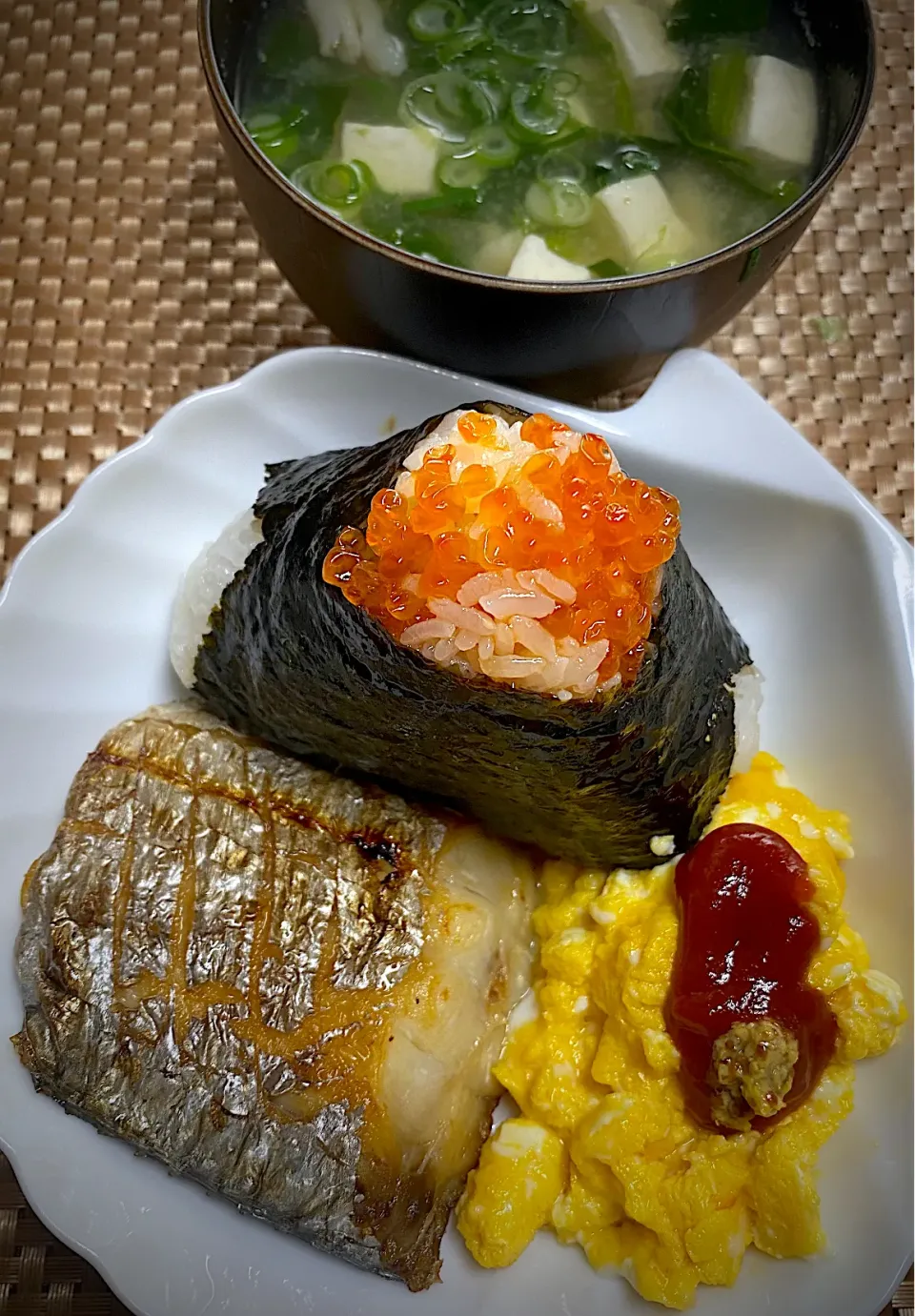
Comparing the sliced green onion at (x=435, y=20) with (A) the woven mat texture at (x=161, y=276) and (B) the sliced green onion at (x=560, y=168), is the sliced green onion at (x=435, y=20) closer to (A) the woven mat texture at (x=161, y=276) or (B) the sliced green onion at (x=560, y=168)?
(B) the sliced green onion at (x=560, y=168)

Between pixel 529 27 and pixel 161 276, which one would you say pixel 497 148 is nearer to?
pixel 529 27

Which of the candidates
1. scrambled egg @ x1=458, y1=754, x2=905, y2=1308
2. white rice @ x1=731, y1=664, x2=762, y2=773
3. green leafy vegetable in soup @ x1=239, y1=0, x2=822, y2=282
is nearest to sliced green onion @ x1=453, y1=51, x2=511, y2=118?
green leafy vegetable in soup @ x1=239, y1=0, x2=822, y2=282

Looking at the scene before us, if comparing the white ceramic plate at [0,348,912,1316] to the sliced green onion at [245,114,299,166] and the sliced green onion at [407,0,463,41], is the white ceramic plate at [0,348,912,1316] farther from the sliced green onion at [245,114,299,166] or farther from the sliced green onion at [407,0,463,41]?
the sliced green onion at [407,0,463,41]

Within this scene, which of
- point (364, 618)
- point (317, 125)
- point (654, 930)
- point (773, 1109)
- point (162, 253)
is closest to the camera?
point (364, 618)

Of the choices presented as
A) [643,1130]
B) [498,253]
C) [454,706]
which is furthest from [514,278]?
[643,1130]

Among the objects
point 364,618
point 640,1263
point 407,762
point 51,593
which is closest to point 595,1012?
point 640,1263

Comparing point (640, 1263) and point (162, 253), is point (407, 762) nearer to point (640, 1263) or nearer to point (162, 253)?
point (640, 1263)
